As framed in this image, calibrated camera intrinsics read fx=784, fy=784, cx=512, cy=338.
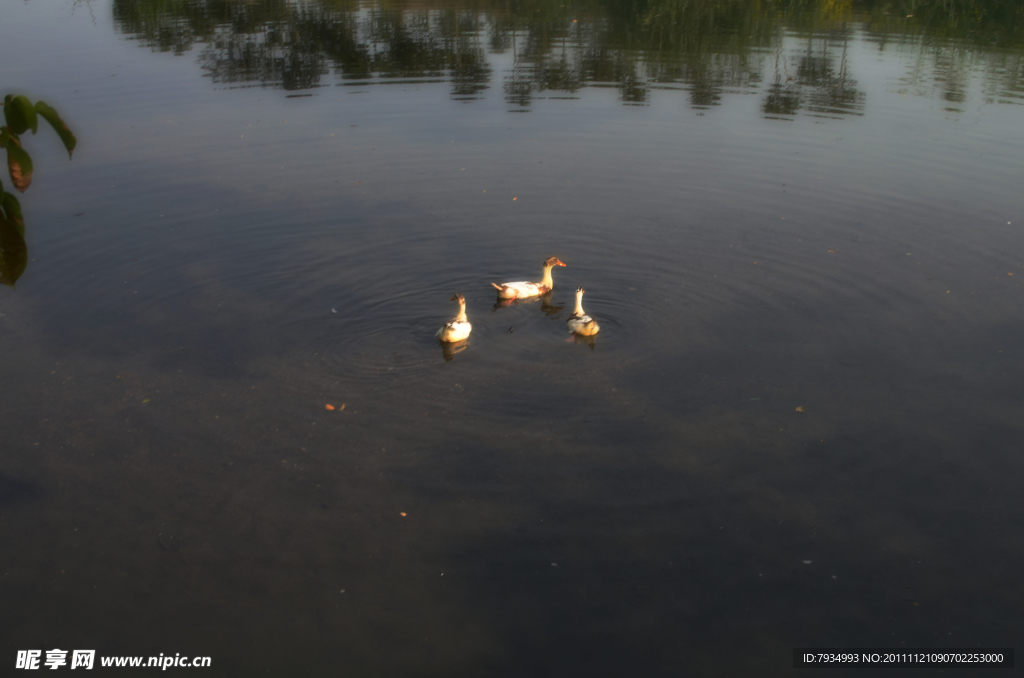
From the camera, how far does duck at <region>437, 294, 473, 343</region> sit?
1177 cm

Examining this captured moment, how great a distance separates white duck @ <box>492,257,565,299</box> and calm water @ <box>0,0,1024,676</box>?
243 mm

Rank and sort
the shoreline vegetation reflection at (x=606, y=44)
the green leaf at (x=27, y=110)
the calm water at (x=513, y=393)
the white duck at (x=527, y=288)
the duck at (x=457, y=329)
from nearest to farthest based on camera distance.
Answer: the green leaf at (x=27, y=110), the calm water at (x=513, y=393), the duck at (x=457, y=329), the white duck at (x=527, y=288), the shoreline vegetation reflection at (x=606, y=44)

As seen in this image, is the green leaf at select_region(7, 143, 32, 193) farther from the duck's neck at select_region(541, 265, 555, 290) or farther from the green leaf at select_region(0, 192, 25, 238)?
the duck's neck at select_region(541, 265, 555, 290)

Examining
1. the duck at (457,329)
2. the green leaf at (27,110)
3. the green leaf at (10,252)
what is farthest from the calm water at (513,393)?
the green leaf at (27,110)

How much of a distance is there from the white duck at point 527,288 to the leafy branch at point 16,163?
10.0m

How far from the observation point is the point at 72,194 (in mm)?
17906

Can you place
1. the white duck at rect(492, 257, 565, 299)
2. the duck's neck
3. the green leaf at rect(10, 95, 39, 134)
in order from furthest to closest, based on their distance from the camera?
the duck's neck
the white duck at rect(492, 257, 565, 299)
the green leaf at rect(10, 95, 39, 134)

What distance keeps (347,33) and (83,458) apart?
31537 mm

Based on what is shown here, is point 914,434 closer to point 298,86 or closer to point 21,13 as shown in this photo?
point 298,86

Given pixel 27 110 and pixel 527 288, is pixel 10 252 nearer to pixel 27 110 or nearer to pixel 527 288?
pixel 27 110

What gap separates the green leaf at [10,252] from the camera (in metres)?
3.17

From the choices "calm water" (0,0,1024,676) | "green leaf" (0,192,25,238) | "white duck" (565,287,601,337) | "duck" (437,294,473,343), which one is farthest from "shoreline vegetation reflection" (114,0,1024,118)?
"green leaf" (0,192,25,238)

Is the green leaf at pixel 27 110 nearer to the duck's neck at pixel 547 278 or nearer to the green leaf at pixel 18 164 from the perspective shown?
the green leaf at pixel 18 164

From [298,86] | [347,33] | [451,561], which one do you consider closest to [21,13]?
[347,33]
